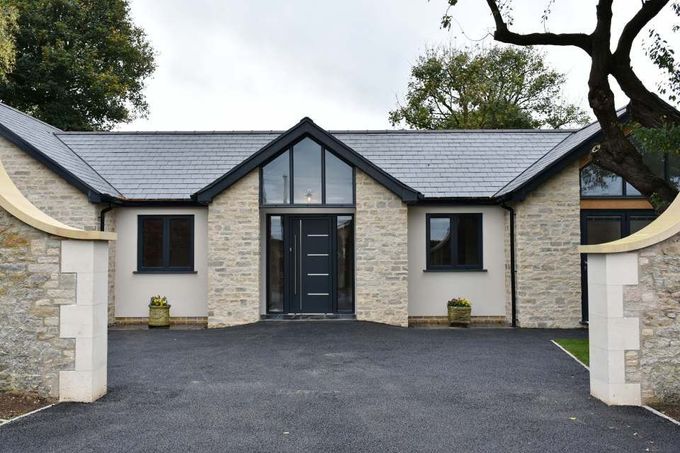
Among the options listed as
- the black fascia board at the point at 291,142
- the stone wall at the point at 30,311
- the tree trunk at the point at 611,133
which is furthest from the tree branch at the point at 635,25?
the stone wall at the point at 30,311

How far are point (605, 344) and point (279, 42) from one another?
2166cm

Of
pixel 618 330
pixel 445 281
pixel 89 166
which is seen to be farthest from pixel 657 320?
pixel 89 166

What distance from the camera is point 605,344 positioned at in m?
6.62

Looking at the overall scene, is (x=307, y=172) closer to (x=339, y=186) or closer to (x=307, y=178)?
(x=307, y=178)

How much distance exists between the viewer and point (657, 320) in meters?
6.52

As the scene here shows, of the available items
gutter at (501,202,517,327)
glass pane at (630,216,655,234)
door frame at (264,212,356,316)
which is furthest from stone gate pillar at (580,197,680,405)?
door frame at (264,212,356,316)

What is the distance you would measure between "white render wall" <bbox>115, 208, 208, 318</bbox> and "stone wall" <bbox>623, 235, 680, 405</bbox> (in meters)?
10.4

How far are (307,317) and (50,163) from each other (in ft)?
24.5

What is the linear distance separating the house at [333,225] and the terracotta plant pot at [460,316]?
601mm

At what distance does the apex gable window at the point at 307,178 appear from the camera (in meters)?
13.6

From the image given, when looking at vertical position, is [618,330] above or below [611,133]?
below

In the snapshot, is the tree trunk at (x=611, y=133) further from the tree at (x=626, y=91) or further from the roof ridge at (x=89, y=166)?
the roof ridge at (x=89, y=166)

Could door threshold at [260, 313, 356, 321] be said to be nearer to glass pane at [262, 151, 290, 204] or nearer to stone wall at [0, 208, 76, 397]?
glass pane at [262, 151, 290, 204]

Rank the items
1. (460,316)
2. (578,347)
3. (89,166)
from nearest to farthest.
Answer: (578,347), (460,316), (89,166)
